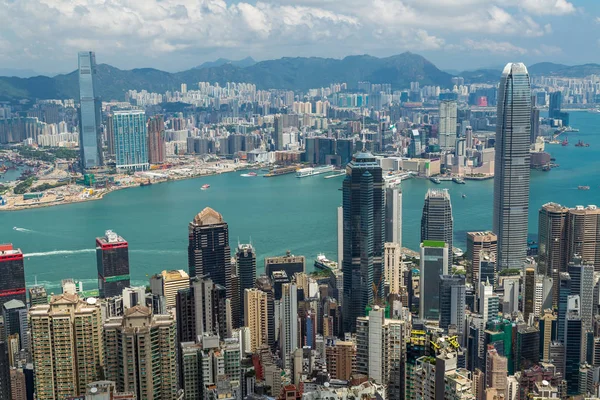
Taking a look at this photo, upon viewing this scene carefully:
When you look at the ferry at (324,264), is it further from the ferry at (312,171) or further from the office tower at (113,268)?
the ferry at (312,171)

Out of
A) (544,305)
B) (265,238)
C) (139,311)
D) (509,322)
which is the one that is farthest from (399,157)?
(139,311)

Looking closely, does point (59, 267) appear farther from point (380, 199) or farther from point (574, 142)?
point (574, 142)

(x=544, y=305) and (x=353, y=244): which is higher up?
(x=353, y=244)

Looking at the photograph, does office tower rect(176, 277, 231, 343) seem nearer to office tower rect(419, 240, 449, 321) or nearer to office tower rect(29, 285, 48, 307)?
office tower rect(29, 285, 48, 307)

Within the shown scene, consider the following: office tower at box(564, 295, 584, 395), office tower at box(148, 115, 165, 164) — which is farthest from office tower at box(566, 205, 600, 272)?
office tower at box(148, 115, 165, 164)

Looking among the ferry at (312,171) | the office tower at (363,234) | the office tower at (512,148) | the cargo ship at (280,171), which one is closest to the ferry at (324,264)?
the office tower at (363,234)
